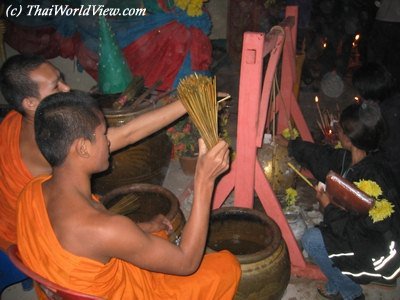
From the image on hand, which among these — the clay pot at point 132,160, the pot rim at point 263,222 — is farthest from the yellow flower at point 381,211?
the clay pot at point 132,160

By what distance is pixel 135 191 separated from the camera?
9.18 ft

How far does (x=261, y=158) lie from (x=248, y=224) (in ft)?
2.54

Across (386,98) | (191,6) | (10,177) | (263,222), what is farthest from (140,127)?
(191,6)

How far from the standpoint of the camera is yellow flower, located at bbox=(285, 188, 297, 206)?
3.36 m

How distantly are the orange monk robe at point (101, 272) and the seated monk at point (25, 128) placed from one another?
66cm

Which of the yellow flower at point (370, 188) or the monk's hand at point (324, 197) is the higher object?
the yellow flower at point (370, 188)

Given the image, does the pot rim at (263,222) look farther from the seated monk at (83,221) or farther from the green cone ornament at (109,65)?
the green cone ornament at (109,65)

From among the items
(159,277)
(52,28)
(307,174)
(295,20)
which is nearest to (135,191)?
(159,277)

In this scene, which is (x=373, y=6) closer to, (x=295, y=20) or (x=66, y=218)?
(x=295, y=20)

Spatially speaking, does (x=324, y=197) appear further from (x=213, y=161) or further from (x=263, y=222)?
(x=213, y=161)

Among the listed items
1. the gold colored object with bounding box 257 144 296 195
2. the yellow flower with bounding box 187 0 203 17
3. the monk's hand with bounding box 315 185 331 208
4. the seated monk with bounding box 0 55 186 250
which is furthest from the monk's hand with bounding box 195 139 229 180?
the yellow flower with bounding box 187 0 203 17

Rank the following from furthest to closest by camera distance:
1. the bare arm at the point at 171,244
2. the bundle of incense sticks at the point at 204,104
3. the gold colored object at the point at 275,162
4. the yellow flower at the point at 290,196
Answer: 1. the yellow flower at the point at 290,196
2. the gold colored object at the point at 275,162
3. the bundle of incense sticks at the point at 204,104
4. the bare arm at the point at 171,244

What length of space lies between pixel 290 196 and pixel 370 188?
1168mm

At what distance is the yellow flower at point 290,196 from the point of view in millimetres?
3361
